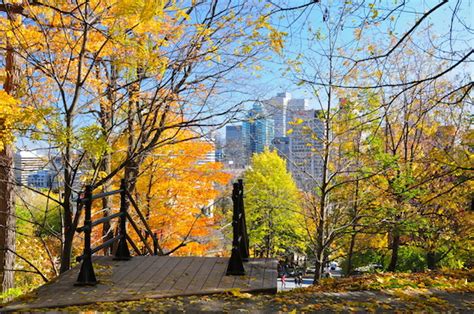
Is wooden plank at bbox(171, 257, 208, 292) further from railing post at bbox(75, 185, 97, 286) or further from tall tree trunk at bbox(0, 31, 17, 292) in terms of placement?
tall tree trunk at bbox(0, 31, 17, 292)

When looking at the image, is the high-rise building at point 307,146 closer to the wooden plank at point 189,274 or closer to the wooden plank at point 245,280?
the wooden plank at point 189,274

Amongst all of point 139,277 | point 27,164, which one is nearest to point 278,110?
point 139,277

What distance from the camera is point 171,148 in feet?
A: 36.2

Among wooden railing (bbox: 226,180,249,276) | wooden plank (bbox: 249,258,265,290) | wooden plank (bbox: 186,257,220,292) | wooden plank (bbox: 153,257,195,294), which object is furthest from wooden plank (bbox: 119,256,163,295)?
wooden plank (bbox: 249,258,265,290)

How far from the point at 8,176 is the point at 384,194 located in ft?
29.0

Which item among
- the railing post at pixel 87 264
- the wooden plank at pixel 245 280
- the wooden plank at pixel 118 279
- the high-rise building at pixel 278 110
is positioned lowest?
the wooden plank at pixel 118 279

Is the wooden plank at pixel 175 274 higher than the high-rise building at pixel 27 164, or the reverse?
the high-rise building at pixel 27 164

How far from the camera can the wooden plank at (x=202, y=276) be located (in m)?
4.63

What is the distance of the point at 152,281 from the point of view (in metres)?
4.89

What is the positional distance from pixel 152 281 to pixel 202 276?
0.61 m

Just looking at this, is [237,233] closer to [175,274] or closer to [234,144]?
[175,274]

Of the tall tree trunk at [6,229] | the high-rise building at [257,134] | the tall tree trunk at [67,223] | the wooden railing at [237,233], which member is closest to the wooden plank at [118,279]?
the tall tree trunk at [67,223]

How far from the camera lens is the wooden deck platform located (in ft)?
13.8

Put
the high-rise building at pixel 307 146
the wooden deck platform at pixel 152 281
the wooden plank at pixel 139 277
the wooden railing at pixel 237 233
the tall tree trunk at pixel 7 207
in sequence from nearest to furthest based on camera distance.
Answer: the wooden deck platform at pixel 152 281 → the wooden plank at pixel 139 277 → the wooden railing at pixel 237 233 → the tall tree trunk at pixel 7 207 → the high-rise building at pixel 307 146
